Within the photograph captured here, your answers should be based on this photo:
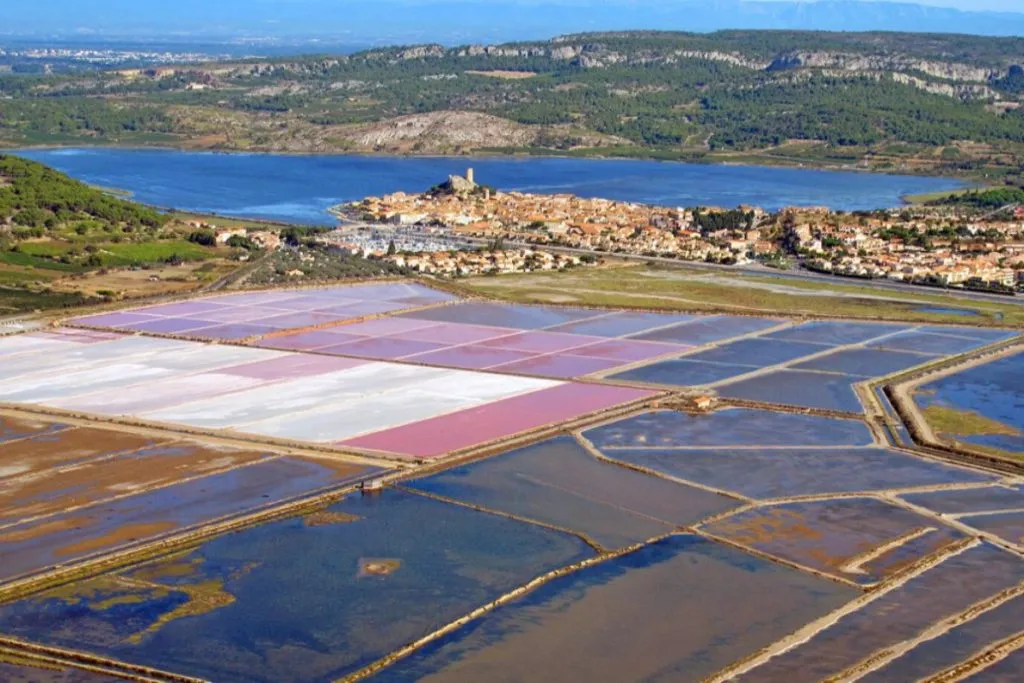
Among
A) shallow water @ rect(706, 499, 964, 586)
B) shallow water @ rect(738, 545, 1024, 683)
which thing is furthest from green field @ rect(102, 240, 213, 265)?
shallow water @ rect(738, 545, 1024, 683)

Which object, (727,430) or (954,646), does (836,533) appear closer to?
(954,646)

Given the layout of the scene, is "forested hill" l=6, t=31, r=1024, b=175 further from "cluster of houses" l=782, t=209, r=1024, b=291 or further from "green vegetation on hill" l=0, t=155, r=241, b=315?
"green vegetation on hill" l=0, t=155, r=241, b=315

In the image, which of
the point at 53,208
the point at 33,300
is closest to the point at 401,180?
the point at 53,208

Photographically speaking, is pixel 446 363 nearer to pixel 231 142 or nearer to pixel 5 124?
pixel 231 142

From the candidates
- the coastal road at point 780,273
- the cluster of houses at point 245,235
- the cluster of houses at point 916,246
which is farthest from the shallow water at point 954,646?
the cluster of houses at point 245,235

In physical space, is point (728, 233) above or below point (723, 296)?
below

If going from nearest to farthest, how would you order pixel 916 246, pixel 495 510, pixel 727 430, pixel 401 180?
1. pixel 495 510
2. pixel 727 430
3. pixel 916 246
4. pixel 401 180
